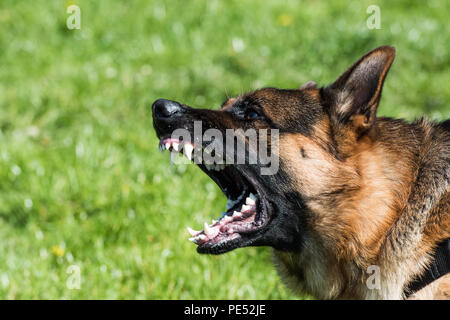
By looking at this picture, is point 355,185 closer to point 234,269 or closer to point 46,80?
point 234,269

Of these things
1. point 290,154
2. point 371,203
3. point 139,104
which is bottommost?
point 371,203

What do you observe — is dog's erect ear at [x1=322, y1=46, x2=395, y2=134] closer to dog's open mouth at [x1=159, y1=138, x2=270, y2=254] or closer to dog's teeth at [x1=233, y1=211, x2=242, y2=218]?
dog's open mouth at [x1=159, y1=138, x2=270, y2=254]

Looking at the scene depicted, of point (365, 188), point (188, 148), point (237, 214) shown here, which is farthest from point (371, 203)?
point (188, 148)

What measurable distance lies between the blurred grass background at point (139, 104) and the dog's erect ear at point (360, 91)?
1.54 metres

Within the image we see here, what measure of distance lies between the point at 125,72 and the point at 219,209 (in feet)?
8.61

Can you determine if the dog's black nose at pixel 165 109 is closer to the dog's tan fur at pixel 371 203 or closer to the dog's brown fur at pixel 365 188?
the dog's brown fur at pixel 365 188

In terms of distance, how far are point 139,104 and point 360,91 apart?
3.65m

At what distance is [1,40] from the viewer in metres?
7.30

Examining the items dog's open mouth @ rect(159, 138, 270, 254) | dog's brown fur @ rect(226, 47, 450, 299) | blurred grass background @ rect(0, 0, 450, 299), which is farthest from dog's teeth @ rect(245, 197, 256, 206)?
blurred grass background @ rect(0, 0, 450, 299)

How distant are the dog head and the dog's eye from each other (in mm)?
65

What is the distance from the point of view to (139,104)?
6.38m

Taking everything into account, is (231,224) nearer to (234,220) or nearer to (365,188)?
(234,220)

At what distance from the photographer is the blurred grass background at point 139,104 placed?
14.0 feet

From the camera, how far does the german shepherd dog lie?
3.00 metres
